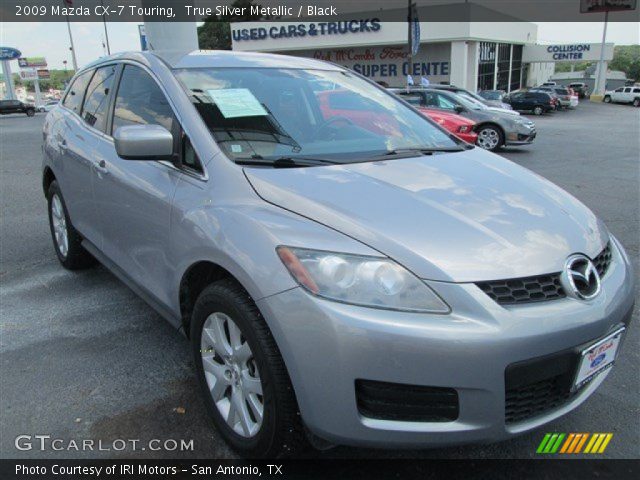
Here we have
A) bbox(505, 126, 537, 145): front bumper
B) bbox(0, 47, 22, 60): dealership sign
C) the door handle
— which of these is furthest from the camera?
bbox(0, 47, 22, 60): dealership sign

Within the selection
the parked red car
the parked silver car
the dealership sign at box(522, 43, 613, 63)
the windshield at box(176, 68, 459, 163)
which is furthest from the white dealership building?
the windshield at box(176, 68, 459, 163)

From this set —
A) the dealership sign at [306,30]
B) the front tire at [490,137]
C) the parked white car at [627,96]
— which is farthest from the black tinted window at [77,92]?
the parked white car at [627,96]

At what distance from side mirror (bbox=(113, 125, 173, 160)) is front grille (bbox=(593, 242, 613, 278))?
193cm

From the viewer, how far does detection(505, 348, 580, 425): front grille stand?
1793 mm

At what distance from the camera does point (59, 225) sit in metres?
4.49

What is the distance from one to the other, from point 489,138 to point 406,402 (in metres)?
12.1

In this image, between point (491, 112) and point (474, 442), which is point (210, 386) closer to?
point (474, 442)

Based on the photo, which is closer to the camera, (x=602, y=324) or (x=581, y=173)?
(x=602, y=324)

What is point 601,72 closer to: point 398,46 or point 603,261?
point 398,46

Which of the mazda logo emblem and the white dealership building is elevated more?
the white dealership building

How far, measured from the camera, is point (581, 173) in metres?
9.48

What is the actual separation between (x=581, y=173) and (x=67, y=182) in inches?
336

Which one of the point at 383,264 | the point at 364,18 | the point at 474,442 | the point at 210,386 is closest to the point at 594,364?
the point at 474,442

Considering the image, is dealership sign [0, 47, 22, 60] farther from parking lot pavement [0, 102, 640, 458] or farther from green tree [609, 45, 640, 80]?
green tree [609, 45, 640, 80]
